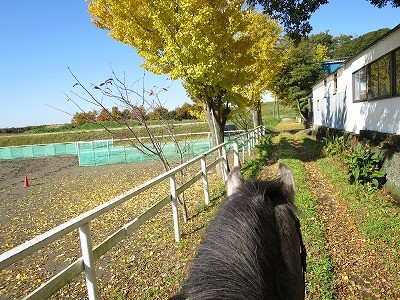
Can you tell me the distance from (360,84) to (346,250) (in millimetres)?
9515

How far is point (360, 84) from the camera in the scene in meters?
11.8

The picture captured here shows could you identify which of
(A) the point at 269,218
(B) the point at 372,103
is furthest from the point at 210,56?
(A) the point at 269,218

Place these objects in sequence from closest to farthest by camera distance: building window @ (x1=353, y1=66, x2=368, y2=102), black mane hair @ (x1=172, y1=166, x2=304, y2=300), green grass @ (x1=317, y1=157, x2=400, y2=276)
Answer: black mane hair @ (x1=172, y1=166, x2=304, y2=300) → green grass @ (x1=317, y1=157, x2=400, y2=276) → building window @ (x1=353, y1=66, x2=368, y2=102)

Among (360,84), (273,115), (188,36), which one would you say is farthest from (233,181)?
(273,115)

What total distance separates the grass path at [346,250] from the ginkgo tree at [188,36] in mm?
4217

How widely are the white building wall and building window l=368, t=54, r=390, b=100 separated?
7.3 inches

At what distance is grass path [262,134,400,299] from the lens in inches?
136

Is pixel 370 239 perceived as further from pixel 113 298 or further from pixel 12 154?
pixel 12 154

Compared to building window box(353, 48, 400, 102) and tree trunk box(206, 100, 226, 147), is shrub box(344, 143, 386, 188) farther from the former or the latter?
tree trunk box(206, 100, 226, 147)

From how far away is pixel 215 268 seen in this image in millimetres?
1105

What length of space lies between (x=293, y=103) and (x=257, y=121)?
41.0ft

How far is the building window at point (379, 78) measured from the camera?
8.72 metres

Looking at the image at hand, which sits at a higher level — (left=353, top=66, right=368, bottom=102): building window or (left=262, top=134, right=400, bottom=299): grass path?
(left=353, top=66, right=368, bottom=102): building window

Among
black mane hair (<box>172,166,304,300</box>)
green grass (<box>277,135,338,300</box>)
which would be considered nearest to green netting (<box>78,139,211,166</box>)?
green grass (<box>277,135,338,300</box>)
